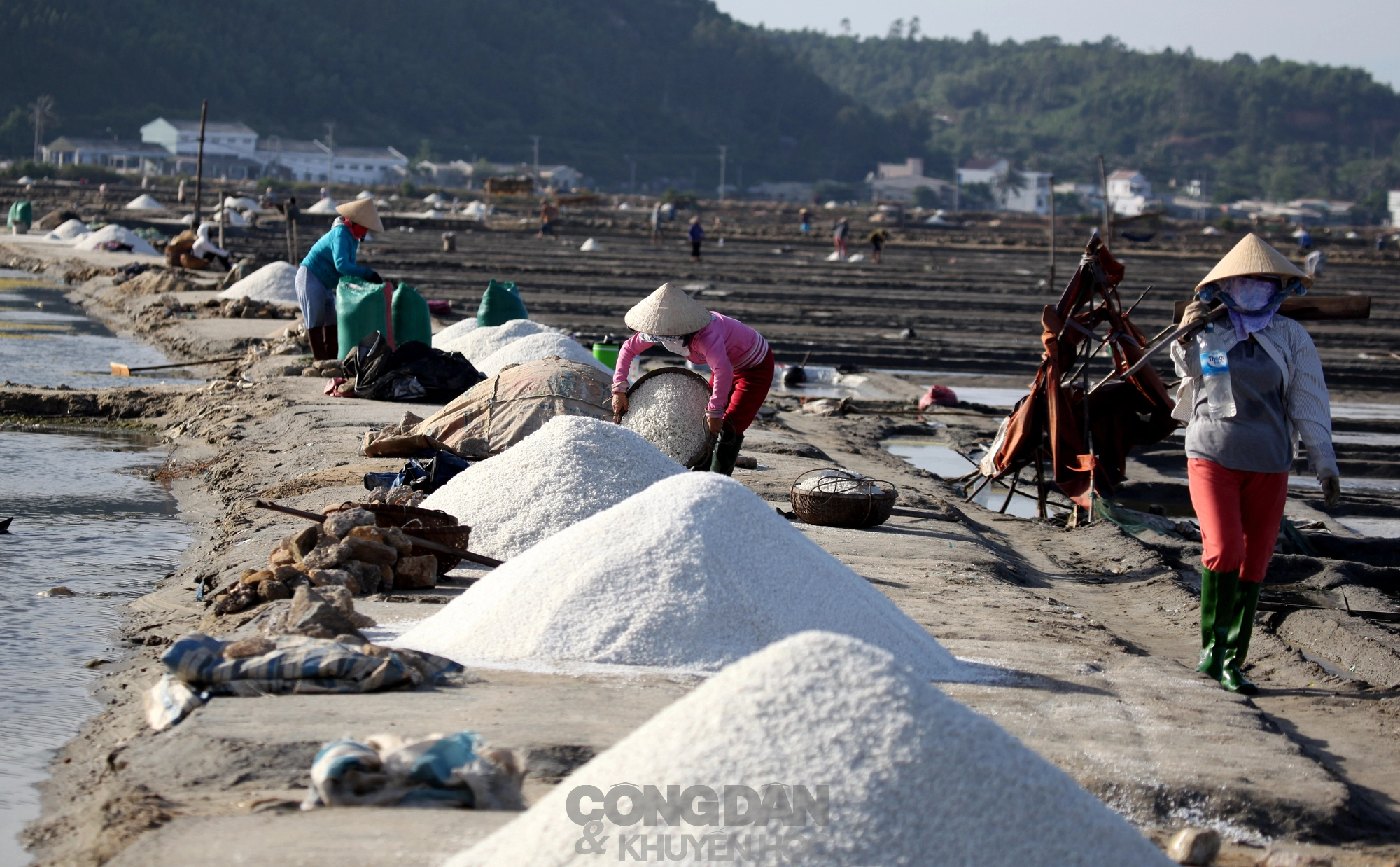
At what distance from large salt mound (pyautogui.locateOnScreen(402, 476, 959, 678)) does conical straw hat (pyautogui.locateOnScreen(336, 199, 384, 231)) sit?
17.2 ft

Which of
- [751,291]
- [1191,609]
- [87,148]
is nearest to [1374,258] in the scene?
[751,291]

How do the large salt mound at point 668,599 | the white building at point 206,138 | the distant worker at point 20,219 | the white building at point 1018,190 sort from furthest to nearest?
1. the white building at point 1018,190
2. the white building at point 206,138
3. the distant worker at point 20,219
4. the large salt mound at point 668,599

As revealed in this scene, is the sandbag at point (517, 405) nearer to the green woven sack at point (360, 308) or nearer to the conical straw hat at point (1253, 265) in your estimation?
the green woven sack at point (360, 308)

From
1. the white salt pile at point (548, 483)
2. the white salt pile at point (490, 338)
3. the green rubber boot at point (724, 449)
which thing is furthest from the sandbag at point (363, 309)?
the white salt pile at point (548, 483)

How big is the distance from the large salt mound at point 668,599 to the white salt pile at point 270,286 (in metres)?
12.5

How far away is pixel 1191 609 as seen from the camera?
20.6 feet

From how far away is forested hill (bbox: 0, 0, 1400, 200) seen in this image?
286ft

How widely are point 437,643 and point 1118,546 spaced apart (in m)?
4.44

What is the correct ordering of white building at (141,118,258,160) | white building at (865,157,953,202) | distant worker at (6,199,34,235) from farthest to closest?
white building at (865,157,953,202)
white building at (141,118,258,160)
distant worker at (6,199,34,235)

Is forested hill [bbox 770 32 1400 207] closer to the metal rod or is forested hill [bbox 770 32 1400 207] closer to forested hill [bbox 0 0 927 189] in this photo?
forested hill [bbox 0 0 927 189]

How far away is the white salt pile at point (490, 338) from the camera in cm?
1006

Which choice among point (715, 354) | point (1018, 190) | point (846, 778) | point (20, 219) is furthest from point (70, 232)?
point (1018, 190)

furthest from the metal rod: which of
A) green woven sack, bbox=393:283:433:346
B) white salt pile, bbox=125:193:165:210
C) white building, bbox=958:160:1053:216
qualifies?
white building, bbox=958:160:1053:216

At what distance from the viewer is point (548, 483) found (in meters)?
5.58
